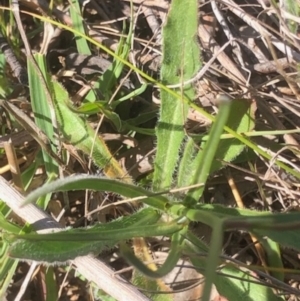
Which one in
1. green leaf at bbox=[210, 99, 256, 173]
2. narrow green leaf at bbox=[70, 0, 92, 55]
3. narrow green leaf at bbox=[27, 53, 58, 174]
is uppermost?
narrow green leaf at bbox=[70, 0, 92, 55]

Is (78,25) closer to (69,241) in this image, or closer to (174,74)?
(174,74)

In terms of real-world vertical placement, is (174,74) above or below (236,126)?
above

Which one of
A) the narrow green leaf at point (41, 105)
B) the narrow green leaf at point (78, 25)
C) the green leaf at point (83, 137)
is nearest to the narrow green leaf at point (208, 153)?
the green leaf at point (83, 137)

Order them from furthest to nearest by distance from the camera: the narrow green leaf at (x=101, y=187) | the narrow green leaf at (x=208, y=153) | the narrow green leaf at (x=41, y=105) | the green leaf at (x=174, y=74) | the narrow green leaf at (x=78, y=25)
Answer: the narrow green leaf at (x=78, y=25) → the narrow green leaf at (x=41, y=105) → the green leaf at (x=174, y=74) → the narrow green leaf at (x=101, y=187) → the narrow green leaf at (x=208, y=153)

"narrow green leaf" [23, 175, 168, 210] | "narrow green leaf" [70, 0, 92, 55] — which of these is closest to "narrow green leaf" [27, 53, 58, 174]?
"narrow green leaf" [70, 0, 92, 55]

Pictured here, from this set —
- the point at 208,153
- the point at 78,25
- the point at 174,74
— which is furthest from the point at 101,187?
the point at 78,25

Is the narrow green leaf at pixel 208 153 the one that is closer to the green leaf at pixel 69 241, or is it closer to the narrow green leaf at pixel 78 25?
the green leaf at pixel 69 241

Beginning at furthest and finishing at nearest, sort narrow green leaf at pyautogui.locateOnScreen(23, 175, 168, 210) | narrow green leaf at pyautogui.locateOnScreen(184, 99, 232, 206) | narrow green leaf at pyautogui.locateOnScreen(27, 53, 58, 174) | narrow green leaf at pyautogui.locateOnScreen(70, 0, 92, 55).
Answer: narrow green leaf at pyautogui.locateOnScreen(70, 0, 92, 55)
narrow green leaf at pyautogui.locateOnScreen(27, 53, 58, 174)
narrow green leaf at pyautogui.locateOnScreen(23, 175, 168, 210)
narrow green leaf at pyautogui.locateOnScreen(184, 99, 232, 206)

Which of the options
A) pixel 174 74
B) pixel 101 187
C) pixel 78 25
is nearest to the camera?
pixel 101 187

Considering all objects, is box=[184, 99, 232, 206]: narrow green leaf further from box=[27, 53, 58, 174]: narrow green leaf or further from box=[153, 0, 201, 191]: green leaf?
box=[27, 53, 58, 174]: narrow green leaf

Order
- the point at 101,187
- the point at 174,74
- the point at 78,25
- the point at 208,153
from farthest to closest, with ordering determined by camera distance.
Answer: the point at 78,25 → the point at 174,74 → the point at 101,187 → the point at 208,153

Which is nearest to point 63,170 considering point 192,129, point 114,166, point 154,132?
point 114,166
